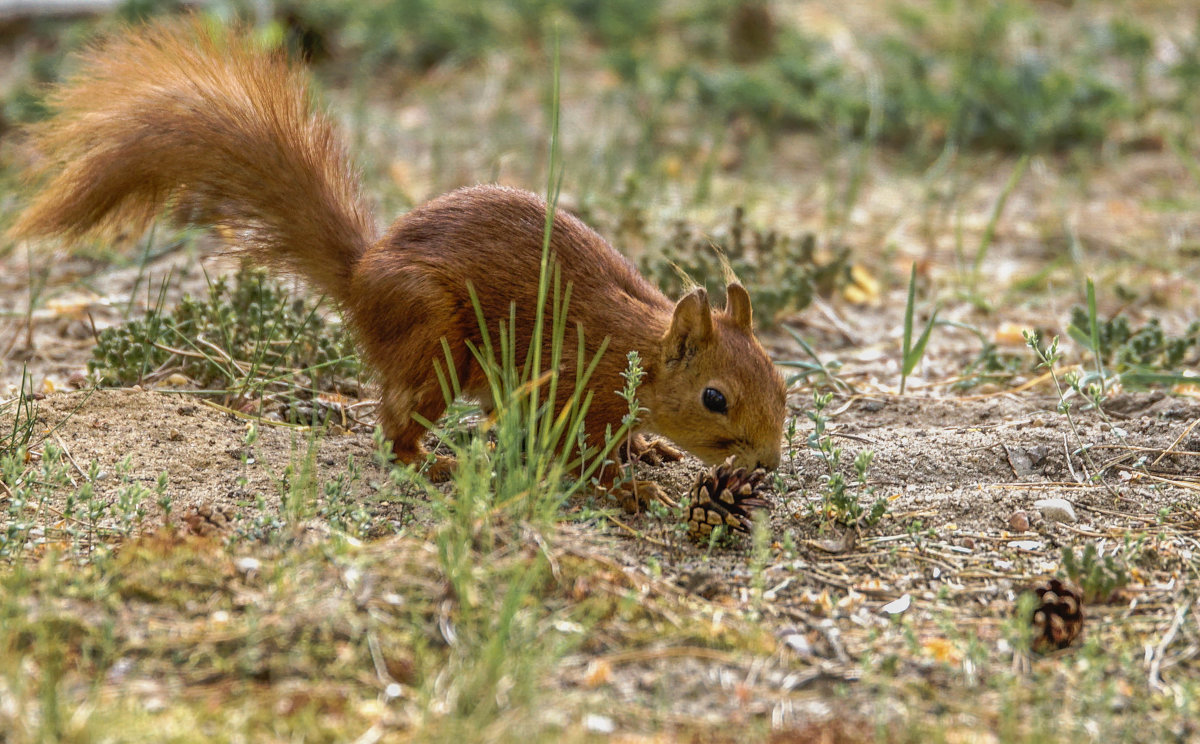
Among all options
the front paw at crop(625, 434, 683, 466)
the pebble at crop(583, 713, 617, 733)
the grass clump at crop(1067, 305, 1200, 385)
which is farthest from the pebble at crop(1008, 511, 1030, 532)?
the pebble at crop(583, 713, 617, 733)

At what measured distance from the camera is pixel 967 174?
22.0 feet

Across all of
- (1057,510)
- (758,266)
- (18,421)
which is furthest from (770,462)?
(18,421)

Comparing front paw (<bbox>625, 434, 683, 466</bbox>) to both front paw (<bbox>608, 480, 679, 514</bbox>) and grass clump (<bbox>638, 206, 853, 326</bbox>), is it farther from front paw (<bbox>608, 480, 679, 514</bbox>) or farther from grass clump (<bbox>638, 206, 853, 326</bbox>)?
grass clump (<bbox>638, 206, 853, 326</bbox>)

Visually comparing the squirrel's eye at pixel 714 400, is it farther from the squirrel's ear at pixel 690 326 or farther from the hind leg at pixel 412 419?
the hind leg at pixel 412 419

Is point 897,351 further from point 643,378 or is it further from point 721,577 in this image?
point 721,577

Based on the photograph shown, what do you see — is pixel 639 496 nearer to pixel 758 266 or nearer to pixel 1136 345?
pixel 758 266

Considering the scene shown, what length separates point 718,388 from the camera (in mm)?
3330

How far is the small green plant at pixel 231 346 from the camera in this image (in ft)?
12.7

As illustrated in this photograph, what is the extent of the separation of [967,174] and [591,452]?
14.1 ft

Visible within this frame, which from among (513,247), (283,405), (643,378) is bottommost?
(283,405)

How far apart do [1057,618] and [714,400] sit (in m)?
1.10

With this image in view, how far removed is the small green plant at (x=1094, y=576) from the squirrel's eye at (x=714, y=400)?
964 mm

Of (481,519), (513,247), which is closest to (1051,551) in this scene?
(481,519)

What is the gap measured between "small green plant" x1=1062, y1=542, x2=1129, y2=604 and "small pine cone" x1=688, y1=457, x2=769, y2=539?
2.33 ft
